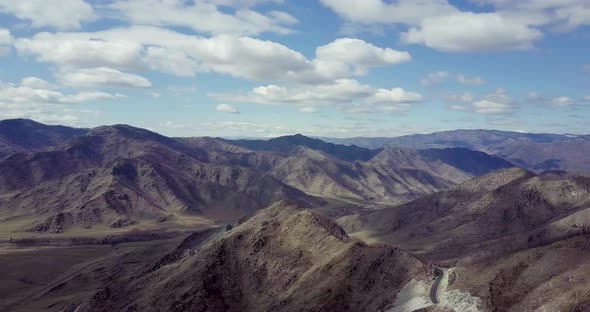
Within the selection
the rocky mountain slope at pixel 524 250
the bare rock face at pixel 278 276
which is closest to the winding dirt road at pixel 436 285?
the bare rock face at pixel 278 276

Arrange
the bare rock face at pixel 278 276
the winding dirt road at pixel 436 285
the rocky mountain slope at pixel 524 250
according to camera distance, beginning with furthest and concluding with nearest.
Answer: the bare rock face at pixel 278 276 → the winding dirt road at pixel 436 285 → the rocky mountain slope at pixel 524 250

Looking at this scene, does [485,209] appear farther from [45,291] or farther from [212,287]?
[45,291]

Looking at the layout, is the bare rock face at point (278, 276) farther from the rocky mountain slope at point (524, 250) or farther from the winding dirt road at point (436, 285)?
the rocky mountain slope at point (524, 250)

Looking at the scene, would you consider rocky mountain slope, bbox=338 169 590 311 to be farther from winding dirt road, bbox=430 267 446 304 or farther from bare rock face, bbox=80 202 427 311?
bare rock face, bbox=80 202 427 311

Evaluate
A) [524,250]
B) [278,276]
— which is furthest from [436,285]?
[278,276]

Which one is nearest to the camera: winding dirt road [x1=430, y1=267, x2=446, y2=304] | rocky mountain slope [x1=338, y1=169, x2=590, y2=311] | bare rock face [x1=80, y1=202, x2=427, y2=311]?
rocky mountain slope [x1=338, y1=169, x2=590, y2=311]

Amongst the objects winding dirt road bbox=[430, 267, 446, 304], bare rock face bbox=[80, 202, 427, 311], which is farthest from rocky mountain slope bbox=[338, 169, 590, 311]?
bare rock face bbox=[80, 202, 427, 311]

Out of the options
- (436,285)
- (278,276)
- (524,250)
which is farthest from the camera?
(278,276)

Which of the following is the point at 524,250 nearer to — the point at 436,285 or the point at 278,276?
the point at 436,285
